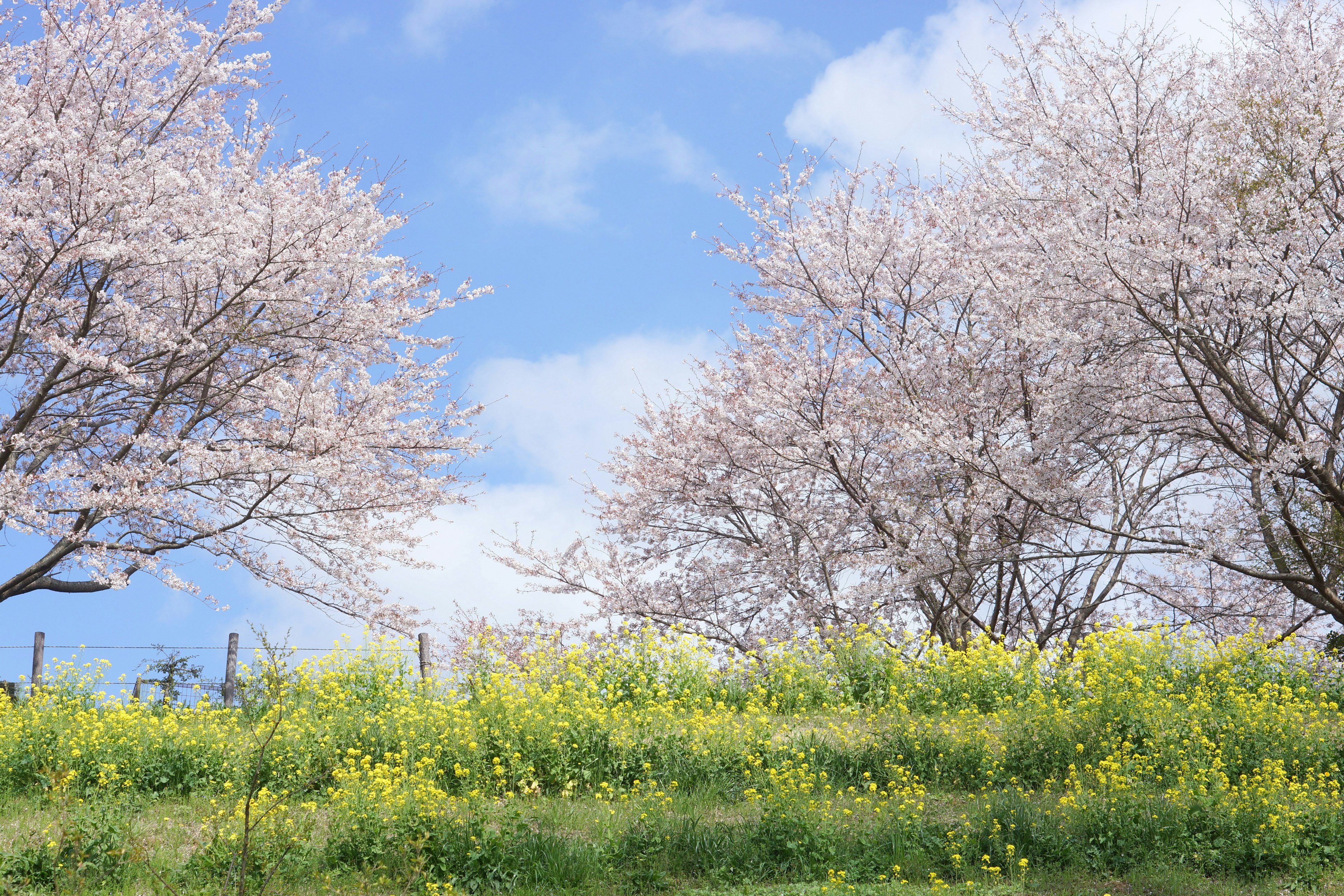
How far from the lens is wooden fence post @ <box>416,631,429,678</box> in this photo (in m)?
13.7

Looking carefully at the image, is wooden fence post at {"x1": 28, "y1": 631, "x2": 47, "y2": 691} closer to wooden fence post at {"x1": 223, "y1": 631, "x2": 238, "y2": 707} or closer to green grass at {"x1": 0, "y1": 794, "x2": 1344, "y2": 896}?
wooden fence post at {"x1": 223, "y1": 631, "x2": 238, "y2": 707}

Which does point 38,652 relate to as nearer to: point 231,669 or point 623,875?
point 231,669

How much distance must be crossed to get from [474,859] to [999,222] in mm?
10237

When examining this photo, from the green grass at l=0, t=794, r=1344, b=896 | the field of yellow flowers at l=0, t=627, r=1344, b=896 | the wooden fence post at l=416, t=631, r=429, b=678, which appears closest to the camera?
the green grass at l=0, t=794, r=1344, b=896

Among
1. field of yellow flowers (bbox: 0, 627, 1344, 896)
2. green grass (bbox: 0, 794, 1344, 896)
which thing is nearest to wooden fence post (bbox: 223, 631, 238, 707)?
field of yellow flowers (bbox: 0, 627, 1344, 896)

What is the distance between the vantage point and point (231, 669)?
14430 millimetres

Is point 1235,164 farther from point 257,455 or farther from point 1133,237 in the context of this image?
point 257,455

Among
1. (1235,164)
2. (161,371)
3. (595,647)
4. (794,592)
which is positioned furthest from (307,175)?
(1235,164)

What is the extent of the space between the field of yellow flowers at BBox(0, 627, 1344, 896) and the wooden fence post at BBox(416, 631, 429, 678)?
2278 mm

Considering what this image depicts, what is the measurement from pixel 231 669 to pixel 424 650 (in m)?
3.11

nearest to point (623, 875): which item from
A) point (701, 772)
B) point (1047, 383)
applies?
point (701, 772)

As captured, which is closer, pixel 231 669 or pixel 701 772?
pixel 701 772

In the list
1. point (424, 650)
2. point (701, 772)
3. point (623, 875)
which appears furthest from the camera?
point (424, 650)

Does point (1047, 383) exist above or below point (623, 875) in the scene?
above
